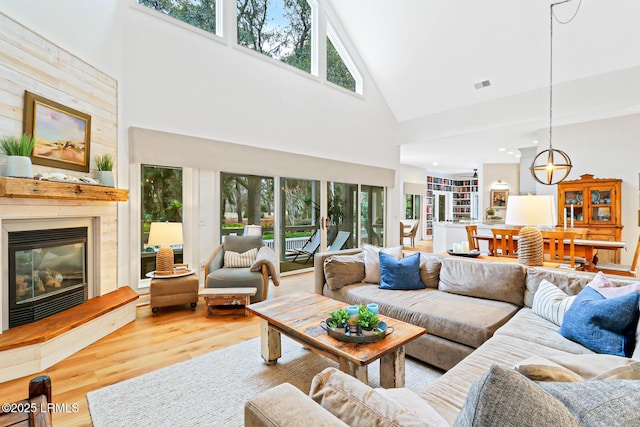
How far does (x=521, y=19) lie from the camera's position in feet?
14.6

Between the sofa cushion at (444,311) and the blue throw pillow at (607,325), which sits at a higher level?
the blue throw pillow at (607,325)

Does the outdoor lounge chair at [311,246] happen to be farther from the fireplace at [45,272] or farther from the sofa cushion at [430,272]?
the fireplace at [45,272]

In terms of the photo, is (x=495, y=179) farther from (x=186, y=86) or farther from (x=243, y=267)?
(x=186, y=86)

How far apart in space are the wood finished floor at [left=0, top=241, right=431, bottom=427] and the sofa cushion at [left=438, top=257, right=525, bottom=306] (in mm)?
1993

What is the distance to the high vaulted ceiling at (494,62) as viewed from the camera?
4.33 meters

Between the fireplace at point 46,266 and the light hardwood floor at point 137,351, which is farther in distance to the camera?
the fireplace at point 46,266

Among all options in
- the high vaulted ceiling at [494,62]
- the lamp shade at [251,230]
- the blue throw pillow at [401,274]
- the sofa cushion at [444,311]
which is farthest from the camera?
the lamp shade at [251,230]

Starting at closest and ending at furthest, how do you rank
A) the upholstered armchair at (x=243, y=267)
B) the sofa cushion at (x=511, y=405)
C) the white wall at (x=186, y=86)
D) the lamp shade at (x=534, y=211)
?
the sofa cushion at (x=511, y=405), the lamp shade at (x=534, y=211), the white wall at (x=186, y=86), the upholstered armchair at (x=243, y=267)

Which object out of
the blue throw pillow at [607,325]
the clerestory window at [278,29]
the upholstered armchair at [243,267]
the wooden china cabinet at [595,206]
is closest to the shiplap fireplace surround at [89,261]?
the upholstered armchair at [243,267]

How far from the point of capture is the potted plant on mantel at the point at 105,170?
10.6ft

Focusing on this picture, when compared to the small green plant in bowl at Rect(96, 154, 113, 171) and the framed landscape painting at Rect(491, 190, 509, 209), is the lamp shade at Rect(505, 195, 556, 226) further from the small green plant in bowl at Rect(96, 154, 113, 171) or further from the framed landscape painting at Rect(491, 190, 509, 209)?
the framed landscape painting at Rect(491, 190, 509, 209)

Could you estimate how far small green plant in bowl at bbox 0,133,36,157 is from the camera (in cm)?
241

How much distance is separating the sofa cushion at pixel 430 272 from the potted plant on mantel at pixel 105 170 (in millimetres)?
3430

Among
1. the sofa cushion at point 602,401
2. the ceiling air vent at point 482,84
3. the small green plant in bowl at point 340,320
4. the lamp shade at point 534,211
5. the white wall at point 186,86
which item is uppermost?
the ceiling air vent at point 482,84
